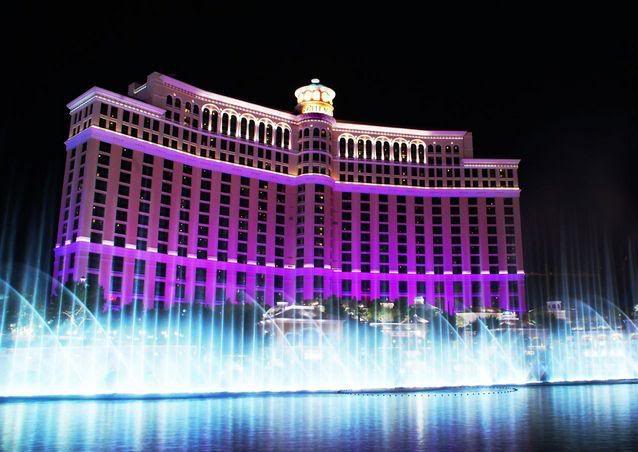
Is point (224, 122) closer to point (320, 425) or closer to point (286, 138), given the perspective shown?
point (286, 138)

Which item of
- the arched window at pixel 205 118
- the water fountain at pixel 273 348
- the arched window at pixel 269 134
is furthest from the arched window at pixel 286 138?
the water fountain at pixel 273 348

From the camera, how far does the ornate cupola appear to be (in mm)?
119438

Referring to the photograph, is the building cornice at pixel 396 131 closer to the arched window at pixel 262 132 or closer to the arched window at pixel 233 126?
the arched window at pixel 262 132

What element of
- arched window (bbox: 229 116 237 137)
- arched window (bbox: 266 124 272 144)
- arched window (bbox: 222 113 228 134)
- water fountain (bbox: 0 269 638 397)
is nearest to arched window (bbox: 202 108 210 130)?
arched window (bbox: 222 113 228 134)

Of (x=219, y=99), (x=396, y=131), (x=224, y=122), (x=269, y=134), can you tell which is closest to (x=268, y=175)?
(x=269, y=134)

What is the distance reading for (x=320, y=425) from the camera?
22.7m

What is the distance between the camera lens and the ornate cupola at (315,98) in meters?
119

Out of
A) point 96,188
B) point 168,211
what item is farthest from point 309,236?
point 96,188

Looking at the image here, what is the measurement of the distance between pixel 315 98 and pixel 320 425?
10305 cm

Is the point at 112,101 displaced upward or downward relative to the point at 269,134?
downward

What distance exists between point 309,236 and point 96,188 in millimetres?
38470

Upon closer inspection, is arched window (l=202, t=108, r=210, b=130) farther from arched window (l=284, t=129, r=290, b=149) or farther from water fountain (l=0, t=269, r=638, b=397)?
water fountain (l=0, t=269, r=638, b=397)

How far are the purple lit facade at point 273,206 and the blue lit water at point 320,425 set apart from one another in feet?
210

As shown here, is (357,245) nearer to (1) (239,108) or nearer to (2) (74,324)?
(1) (239,108)
